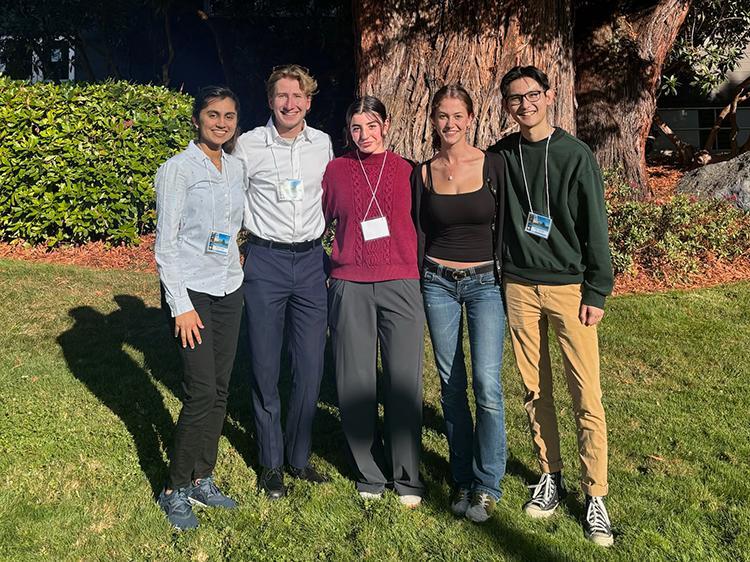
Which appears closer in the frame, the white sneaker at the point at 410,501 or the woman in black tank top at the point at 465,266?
the woman in black tank top at the point at 465,266

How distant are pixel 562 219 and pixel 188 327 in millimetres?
1751

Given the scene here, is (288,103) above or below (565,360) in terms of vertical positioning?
above

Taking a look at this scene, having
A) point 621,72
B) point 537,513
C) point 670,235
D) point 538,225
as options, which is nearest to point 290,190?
point 538,225

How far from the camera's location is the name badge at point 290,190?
138 inches

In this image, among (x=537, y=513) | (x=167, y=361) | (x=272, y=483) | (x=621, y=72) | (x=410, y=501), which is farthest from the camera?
(x=621, y=72)

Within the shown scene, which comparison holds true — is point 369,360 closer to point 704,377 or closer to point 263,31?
point 704,377

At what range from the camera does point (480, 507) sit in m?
3.46

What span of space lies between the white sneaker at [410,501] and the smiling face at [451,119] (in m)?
1.76

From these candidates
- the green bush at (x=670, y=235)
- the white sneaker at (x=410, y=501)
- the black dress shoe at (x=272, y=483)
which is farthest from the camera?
the green bush at (x=670, y=235)

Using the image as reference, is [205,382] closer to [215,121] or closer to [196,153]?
[196,153]

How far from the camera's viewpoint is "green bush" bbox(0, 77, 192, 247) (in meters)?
8.55

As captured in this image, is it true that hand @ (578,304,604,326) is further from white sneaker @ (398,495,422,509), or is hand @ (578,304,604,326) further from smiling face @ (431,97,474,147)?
white sneaker @ (398,495,422,509)

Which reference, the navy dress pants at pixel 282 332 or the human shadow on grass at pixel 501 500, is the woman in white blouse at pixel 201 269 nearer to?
the navy dress pants at pixel 282 332

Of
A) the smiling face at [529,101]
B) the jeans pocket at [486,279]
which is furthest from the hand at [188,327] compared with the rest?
the smiling face at [529,101]
